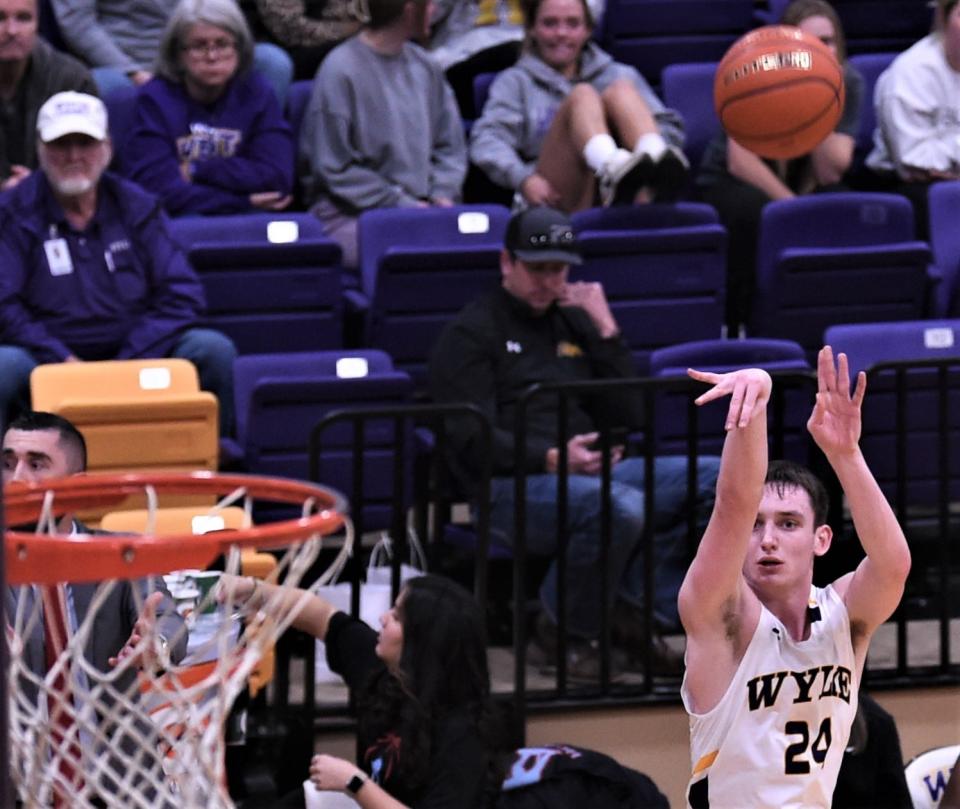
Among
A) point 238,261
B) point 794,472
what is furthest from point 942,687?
point 238,261

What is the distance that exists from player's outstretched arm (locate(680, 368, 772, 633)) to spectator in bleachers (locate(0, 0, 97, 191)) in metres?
3.81

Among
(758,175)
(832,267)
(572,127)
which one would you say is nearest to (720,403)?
(832,267)

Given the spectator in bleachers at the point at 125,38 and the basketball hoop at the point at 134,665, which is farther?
the spectator in bleachers at the point at 125,38

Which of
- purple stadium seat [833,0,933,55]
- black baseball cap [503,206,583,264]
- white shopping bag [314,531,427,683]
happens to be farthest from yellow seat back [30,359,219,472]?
purple stadium seat [833,0,933,55]

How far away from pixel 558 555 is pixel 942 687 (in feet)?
4.29

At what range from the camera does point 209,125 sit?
697cm

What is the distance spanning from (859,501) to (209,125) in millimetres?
3999

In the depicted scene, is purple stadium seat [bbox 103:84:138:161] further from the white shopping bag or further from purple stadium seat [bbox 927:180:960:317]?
purple stadium seat [bbox 927:180:960:317]

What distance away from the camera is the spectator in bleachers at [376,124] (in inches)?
282

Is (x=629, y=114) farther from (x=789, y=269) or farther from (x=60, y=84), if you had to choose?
(x=60, y=84)

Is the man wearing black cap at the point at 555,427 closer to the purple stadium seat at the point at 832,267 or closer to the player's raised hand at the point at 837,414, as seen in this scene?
the purple stadium seat at the point at 832,267

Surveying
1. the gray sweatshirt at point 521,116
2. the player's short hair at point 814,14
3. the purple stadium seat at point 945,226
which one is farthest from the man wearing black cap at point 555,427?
the player's short hair at point 814,14

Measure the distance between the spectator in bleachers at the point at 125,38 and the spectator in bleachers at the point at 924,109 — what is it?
2433 mm

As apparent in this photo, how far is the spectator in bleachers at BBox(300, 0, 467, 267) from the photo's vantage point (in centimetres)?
716
